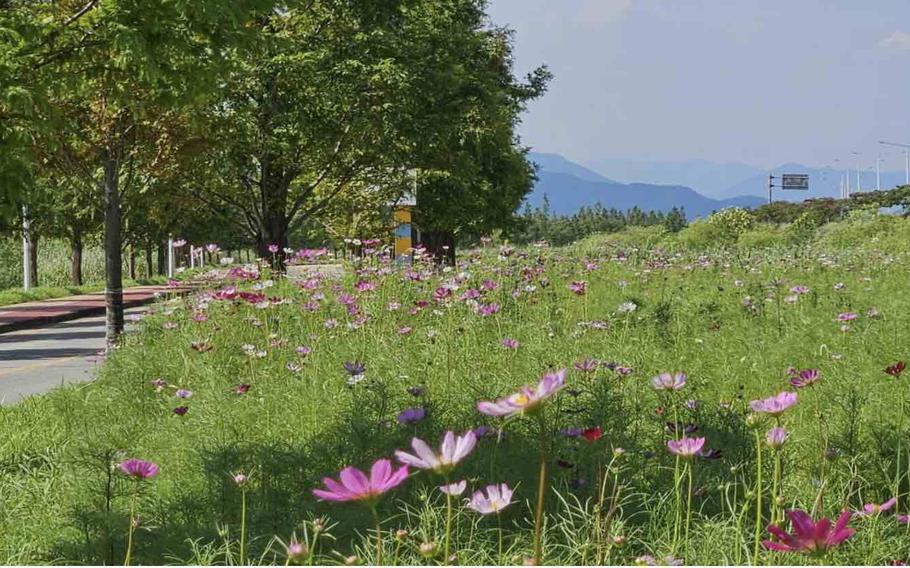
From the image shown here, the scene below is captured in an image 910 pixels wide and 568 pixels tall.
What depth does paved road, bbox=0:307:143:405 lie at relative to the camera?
32.9 feet

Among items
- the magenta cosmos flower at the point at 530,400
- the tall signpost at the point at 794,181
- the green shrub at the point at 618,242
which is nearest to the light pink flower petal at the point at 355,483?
the magenta cosmos flower at the point at 530,400

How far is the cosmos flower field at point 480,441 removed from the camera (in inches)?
109

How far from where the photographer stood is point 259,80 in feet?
55.2

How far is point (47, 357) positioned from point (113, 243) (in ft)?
6.61

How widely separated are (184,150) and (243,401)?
8.94 metres

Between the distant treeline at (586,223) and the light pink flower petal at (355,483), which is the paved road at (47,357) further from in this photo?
the distant treeline at (586,223)

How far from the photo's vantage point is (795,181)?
155m

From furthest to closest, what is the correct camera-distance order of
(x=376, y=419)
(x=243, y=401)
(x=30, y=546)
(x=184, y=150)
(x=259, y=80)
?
(x=259, y=80)
(x=184, y=150)
(x=243, y=401)
(x=376, y=419)
(x=30, y=546)

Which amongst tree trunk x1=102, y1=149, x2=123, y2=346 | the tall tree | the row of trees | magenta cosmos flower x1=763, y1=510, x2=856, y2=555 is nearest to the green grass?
the row of trees

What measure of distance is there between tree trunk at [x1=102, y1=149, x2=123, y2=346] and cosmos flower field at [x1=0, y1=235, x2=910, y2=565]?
10.9 feet

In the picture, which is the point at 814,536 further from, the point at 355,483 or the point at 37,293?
the point at 37,293

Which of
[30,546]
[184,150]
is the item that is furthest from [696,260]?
[30,546]

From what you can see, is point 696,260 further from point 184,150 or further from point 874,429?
point 874,429

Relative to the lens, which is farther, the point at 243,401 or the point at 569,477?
the point at 243,401
